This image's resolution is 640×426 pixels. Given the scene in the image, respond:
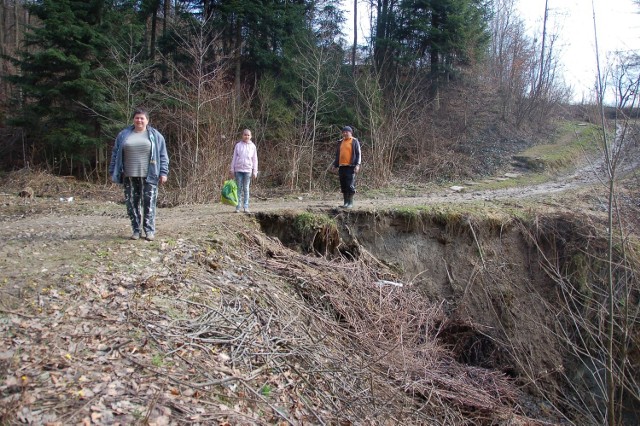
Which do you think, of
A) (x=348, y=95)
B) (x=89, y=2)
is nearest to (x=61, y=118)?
(x=89, y=2)

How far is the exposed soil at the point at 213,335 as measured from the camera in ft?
11.2

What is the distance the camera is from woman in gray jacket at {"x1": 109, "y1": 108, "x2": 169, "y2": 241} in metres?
5.71

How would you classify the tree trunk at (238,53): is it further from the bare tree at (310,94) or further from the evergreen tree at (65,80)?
the evergreen tree at (65,80)

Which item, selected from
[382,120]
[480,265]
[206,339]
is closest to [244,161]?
[206,339]

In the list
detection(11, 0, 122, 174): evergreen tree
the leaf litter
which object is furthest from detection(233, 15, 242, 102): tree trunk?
the leaf litter

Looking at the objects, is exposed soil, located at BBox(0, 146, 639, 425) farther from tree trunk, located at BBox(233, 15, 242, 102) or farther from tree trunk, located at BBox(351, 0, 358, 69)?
tree trunk, located at BBox(351, 0, 358, 69)

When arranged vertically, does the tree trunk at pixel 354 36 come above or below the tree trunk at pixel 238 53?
above

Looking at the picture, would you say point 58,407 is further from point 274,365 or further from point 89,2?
point 89,2

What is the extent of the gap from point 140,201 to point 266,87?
13.6 m

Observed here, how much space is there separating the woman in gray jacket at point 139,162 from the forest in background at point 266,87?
21.7 feet

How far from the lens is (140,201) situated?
19.6ft

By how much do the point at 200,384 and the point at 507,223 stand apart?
8.50 meters

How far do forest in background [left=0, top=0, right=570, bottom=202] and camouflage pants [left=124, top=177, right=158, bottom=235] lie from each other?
6381 mm

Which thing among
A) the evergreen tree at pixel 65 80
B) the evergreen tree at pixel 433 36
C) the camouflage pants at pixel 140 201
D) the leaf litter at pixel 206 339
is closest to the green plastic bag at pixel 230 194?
the leaf litter at pixel 206 339
